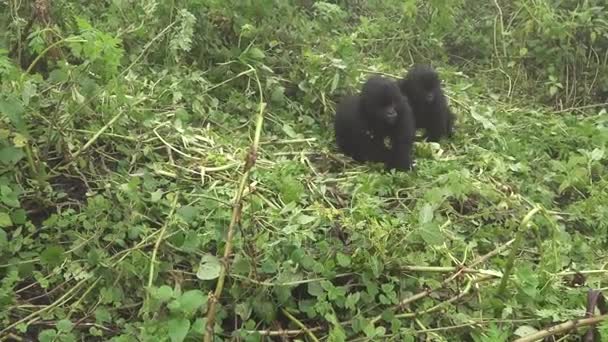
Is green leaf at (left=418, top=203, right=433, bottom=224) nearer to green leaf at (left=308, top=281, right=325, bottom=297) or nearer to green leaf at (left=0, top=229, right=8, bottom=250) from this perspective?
green leaf at (left=308, top=281, right=325, bottom=297)

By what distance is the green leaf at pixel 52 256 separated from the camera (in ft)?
9.53

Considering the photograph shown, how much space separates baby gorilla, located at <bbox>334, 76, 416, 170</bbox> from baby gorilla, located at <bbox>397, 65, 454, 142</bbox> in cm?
30

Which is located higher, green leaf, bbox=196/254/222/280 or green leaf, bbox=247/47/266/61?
green leaf, bbox=196/254/222/280

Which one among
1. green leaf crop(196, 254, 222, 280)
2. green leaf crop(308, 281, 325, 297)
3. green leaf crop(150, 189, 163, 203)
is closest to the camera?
green leaf crop(196, 254, 222, 280)

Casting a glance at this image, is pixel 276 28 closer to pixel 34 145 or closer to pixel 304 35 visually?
pixel 304 35

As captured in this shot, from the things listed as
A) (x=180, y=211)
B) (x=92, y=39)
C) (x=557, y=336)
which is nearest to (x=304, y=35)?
(x=92, y=39)

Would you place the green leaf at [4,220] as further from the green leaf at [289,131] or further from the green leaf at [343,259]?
the green leaf at [289,131]

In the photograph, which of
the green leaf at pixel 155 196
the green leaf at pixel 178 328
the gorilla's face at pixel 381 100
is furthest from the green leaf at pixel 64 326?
the gorilla's face at pixel 381 100

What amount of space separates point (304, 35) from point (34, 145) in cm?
224

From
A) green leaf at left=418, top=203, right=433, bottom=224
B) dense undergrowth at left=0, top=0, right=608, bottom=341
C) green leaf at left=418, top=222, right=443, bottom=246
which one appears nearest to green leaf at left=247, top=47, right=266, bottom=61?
dense undergrowth at left=0, top=0, right=608, bottom=341

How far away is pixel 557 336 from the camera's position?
2.88 metres

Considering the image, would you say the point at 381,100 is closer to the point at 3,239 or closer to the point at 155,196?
the point at 155,196

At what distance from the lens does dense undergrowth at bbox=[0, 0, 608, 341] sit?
2.84m

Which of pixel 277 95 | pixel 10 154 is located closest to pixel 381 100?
pixel 277 95
